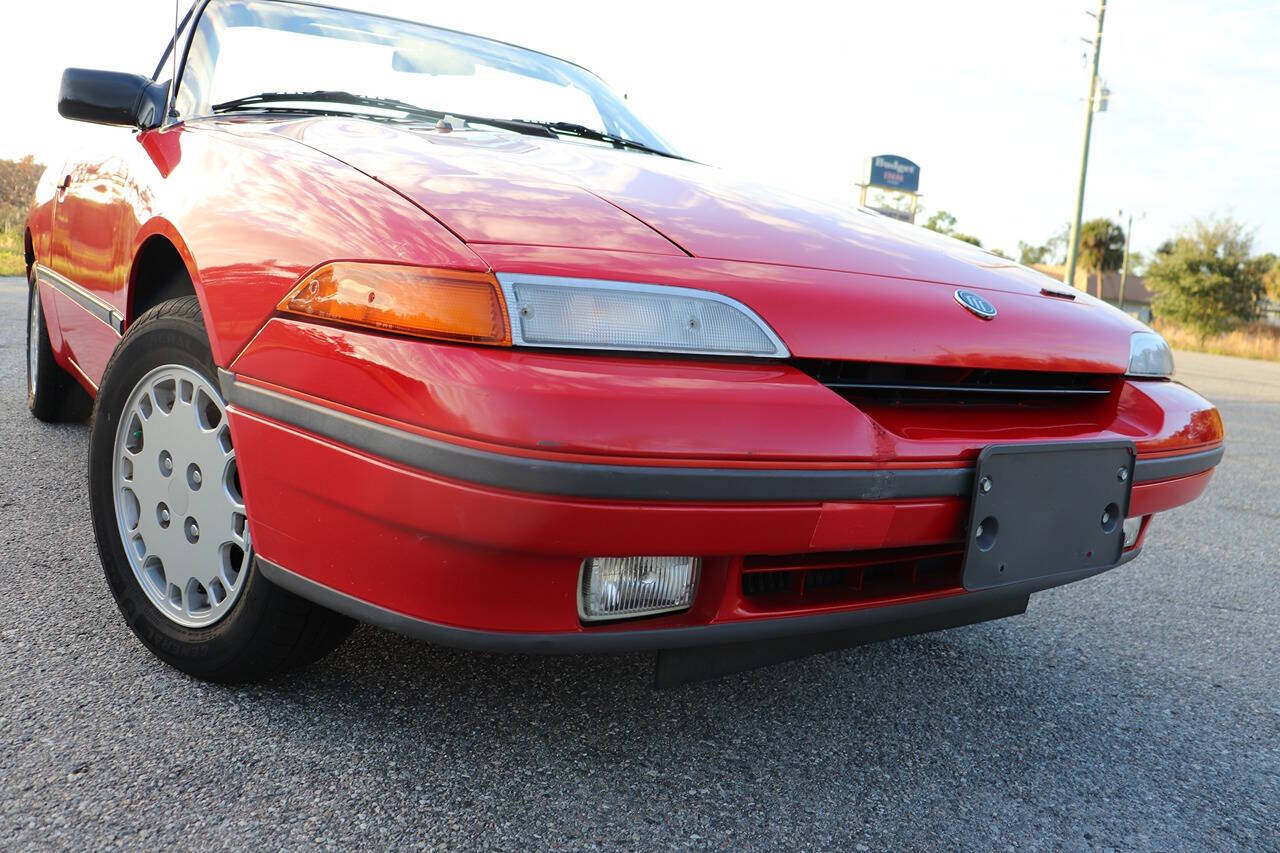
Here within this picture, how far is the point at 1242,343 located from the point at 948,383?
83.0 feet

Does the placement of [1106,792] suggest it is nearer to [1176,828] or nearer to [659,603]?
[1176,828]

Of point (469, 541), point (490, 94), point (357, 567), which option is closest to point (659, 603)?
point (469, 541)

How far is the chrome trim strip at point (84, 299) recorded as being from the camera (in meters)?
2.37

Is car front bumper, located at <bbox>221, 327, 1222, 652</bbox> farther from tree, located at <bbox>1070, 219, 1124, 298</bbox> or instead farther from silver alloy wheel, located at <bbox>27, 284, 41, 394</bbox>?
tree, located at <bbox>1070, 219, 1124, 298</bbox>

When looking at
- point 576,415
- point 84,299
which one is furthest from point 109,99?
point 576,415

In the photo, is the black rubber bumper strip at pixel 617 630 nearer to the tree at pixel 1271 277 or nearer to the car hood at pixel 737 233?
the car hood at pixel 737 233

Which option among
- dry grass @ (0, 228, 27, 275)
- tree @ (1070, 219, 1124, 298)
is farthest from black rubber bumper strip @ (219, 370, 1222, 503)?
tree @ (1070, 219, 1124, 298)

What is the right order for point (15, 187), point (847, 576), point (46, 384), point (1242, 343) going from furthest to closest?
1. point (1242, 343)
2. point (15, 187)
3. point (46, 384)
4. point (847, 576)

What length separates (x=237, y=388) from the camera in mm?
1559

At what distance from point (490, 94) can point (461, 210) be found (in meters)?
1.27

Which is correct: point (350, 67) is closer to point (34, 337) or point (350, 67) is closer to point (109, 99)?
point (109, 99)

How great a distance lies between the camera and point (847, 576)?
5.31ft

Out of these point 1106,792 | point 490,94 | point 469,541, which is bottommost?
point 1106,792

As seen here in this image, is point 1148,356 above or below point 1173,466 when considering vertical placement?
above
